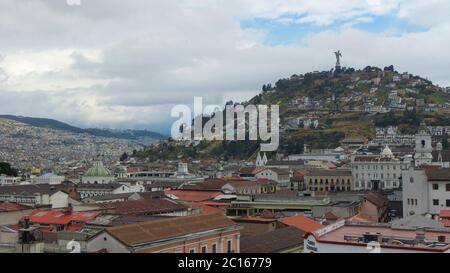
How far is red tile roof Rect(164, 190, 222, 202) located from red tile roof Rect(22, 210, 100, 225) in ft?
53.8

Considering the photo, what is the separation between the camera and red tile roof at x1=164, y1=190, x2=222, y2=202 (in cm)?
4872

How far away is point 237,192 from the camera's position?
2147 inches

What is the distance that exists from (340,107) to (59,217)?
116426mm

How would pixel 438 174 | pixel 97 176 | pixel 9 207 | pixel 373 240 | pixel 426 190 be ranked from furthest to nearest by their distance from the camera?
1. pixel 97 176
2. pixel 426 190
3. pixel 438 174
4. pixel 9 207
5. pixel 373 240

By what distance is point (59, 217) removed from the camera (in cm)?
3166

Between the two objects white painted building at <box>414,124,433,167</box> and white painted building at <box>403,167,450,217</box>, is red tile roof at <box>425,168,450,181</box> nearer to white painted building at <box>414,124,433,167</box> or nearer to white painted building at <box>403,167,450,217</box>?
white painted building at <box>403,167,450,217</box>

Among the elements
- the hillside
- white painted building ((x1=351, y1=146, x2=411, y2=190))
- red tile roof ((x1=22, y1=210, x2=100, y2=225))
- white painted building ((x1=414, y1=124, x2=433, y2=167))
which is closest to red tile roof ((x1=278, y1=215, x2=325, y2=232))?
red tile roof ((x1=22, y1=210, x2=100, y2=225))

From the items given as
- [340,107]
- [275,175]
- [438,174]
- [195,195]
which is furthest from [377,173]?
[340,107]

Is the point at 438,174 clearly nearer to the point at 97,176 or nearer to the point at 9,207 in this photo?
the point at 9,207

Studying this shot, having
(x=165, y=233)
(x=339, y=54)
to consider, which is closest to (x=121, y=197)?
(x=165, y=233)
